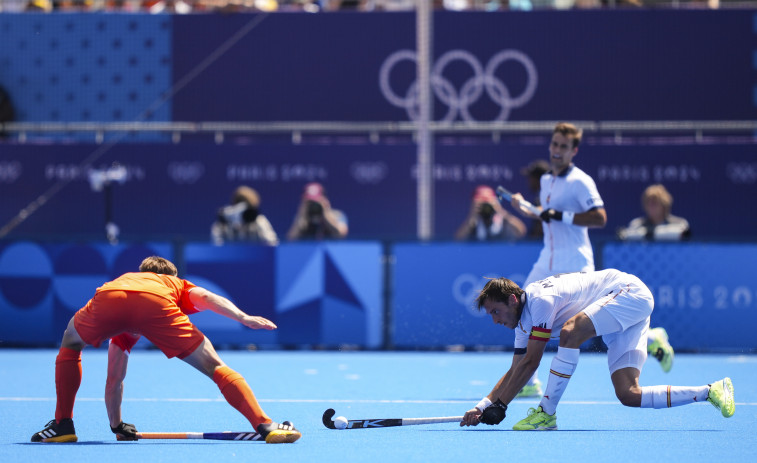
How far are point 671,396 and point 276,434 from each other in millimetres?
2493

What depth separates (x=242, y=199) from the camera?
14.6m

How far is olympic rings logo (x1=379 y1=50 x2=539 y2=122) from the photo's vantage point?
56.9 feet

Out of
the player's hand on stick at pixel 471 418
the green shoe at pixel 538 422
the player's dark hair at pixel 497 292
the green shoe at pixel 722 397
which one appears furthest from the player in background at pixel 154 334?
the green shoe at pixel 722 397

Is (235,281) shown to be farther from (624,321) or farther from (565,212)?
(624,321)

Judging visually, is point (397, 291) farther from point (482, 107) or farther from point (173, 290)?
point (173, 290)

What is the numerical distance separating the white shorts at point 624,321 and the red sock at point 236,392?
220 cm

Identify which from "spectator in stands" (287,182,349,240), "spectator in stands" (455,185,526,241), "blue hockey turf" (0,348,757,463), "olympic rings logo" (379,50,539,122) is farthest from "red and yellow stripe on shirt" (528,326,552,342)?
"olympic rings logo" (379,50,539,122)

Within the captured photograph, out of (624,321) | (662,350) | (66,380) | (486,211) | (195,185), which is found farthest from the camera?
(195,185)

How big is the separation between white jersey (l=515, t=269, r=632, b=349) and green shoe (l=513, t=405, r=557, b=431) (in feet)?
1.48

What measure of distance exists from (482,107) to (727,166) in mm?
3589

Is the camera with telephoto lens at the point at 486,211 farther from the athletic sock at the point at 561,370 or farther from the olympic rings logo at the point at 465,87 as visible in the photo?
the athletic sock at the point at 561,370

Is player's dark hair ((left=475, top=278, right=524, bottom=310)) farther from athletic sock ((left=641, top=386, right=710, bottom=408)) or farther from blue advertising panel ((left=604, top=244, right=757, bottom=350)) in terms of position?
blue advertising panel ((left=604, top=244, right=757, bottom=350))

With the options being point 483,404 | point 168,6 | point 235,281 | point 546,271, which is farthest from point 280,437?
point 168,6

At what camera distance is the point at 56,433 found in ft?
23.4
